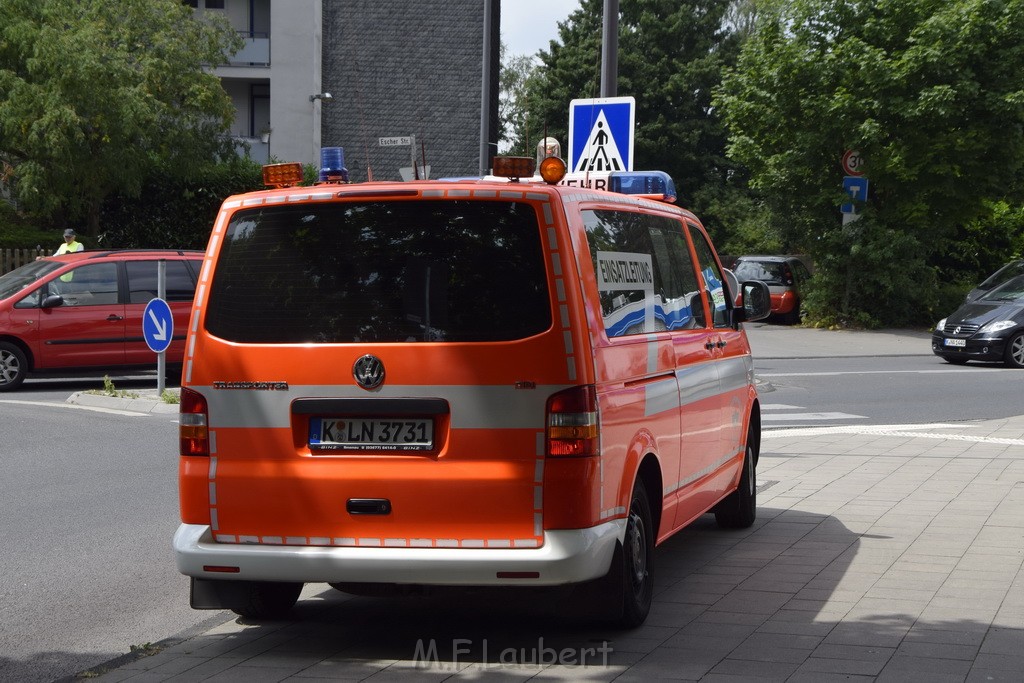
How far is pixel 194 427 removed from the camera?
571 cm

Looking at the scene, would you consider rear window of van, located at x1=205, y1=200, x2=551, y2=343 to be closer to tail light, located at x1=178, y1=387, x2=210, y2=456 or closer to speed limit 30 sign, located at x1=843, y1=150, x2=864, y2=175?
tail light, located at x1=178, y1=387, x2=210, y2=456

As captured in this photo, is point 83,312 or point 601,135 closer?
point 601,135

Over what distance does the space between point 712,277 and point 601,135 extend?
19.4 feet

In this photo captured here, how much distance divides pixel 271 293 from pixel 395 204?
63 cm

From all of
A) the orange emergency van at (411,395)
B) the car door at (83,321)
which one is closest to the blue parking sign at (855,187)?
the car door at (83,321)

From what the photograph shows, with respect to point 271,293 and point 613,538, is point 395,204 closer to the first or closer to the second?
point 271,293

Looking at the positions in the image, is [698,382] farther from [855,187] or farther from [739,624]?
[855,187]

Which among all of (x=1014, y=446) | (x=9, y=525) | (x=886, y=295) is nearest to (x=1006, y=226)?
(x=886, y=295)

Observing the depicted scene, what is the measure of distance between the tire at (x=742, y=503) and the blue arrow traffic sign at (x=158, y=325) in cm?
873

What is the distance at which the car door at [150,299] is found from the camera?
18.2 meters

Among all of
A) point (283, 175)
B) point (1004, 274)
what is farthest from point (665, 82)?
point (283, 175)

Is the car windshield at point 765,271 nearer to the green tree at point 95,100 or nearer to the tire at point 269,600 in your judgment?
the green tree at point 95,100

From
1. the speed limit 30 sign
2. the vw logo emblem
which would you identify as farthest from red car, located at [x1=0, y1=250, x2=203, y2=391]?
the speed limit 30 sign

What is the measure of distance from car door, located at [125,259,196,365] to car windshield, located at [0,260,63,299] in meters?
1.00
